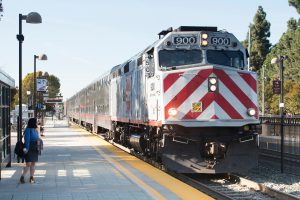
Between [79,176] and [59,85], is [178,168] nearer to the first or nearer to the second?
[79,176]

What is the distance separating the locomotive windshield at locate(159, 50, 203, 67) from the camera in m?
15.0

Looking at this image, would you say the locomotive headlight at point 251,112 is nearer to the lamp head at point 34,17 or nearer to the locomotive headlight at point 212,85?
the locomotive headlight at point 212,85

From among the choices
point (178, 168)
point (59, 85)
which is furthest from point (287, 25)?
point (59, 85)

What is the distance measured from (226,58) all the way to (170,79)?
6.31 feet

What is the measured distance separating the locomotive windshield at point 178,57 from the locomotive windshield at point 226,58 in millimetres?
307

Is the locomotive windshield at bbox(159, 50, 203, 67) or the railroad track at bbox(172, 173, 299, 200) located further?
the locomotive windshield at bbox(159, 50, 203, 67)

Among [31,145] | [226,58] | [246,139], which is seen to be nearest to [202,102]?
[246,139]

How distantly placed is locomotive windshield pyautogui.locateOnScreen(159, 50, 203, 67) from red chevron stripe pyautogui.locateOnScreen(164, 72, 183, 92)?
0.71 metres

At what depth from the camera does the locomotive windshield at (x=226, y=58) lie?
15.1 m

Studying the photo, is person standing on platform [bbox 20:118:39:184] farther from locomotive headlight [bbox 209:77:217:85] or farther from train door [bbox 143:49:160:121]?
locomotive headlight [bbox 209:77:217:85]

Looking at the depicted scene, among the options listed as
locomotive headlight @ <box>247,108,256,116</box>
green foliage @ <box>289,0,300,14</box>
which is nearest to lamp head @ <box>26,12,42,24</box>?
locomotive headlight @ <box>247,108,256,116</box>

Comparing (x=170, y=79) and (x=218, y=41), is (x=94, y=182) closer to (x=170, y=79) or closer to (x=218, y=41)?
(x=170, y=79)

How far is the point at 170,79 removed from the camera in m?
14.2

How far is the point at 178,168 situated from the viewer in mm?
14312
